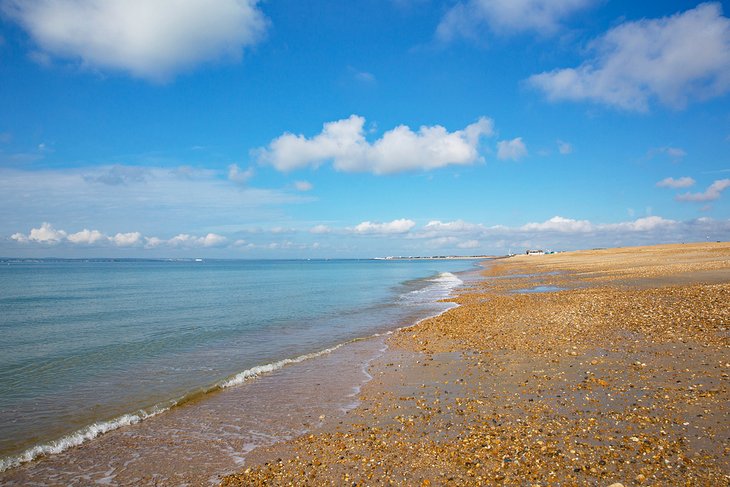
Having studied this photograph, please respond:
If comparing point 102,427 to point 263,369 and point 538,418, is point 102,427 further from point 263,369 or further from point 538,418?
point 538,418

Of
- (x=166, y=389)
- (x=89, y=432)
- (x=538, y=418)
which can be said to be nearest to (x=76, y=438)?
(x=89, y=432)

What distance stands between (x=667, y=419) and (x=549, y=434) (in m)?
2.30

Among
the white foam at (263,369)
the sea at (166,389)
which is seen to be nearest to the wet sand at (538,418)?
the sea at (166,389)

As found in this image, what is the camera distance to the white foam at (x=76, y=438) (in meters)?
8.43

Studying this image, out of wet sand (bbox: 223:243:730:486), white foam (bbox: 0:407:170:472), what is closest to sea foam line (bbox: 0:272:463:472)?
white foam (bbox: 0:407:170:472)

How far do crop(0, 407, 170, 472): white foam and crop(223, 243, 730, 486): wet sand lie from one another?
450 centimetres

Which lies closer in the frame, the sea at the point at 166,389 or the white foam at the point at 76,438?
the sea at the point at 166,389

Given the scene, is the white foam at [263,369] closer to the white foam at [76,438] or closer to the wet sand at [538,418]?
the white foam at [76,438]

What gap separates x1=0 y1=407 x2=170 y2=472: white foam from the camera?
8434 millimetres

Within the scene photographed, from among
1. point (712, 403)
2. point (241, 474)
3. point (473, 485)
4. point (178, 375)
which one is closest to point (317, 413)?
point (241, 474)

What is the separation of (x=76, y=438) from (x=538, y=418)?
10.2 m

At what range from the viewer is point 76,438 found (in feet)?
30.6

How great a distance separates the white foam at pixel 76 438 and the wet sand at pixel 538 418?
4.50m

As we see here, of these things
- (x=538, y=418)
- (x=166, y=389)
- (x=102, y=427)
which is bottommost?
(x=166, y=389)
